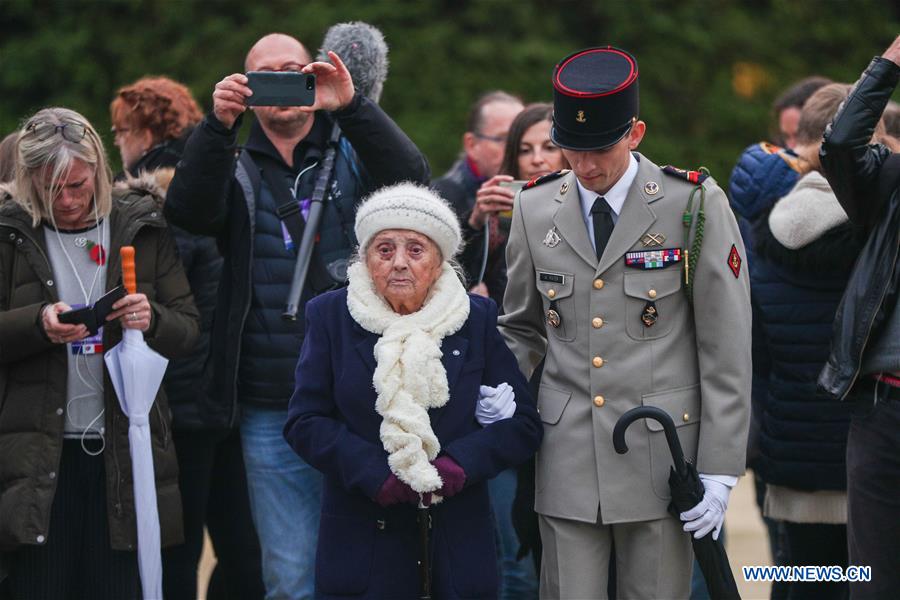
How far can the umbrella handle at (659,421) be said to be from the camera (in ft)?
12.5

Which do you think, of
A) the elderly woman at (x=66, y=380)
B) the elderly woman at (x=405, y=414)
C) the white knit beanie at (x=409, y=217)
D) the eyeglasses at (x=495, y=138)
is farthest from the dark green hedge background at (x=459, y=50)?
the elderly woman at (x=405, y=414)

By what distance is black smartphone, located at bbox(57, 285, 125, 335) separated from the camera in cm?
439

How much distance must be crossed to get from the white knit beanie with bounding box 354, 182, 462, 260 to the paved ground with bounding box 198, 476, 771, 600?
9.21 ft

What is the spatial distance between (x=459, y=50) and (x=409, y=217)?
6816mm

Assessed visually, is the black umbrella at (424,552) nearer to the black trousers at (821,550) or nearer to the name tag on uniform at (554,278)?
the name tag on uniform at (554,278)

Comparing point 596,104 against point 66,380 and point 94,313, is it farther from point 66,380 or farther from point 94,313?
point 66,380

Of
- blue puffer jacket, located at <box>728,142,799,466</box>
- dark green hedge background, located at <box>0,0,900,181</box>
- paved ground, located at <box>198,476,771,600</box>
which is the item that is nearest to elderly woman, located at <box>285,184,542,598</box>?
blue puffer jacket, located at <box>728,142,799,466</box>

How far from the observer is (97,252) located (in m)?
4.62

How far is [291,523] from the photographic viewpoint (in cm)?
461

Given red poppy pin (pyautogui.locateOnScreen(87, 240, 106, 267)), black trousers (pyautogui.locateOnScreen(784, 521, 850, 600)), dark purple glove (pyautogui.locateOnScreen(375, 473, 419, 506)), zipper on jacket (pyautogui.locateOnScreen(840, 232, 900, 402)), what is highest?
red poppy pin (pyautogui.locateOnScreen(87, 240, 106, 267))

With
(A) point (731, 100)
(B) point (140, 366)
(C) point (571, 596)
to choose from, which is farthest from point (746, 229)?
(A) point (731, 100)

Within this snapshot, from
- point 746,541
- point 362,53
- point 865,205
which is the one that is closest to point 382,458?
point 865,205

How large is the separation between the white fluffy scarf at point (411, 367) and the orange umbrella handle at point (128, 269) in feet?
2.79

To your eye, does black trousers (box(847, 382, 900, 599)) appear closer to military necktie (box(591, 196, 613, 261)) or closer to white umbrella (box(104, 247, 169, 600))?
military necktie (box(591, 196, 613, 261))
